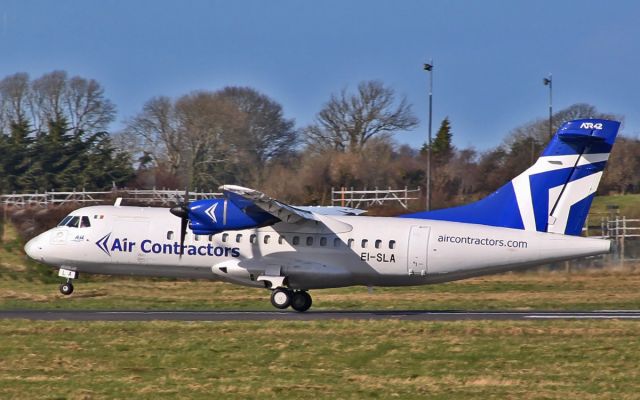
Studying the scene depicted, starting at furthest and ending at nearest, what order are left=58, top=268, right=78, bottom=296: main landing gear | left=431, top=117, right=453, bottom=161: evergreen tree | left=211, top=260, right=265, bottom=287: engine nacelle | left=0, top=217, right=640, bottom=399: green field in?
left=431, top=117, right=453, bottom=161: evergreen tree → left=58, top=268, right=78, bottom=296: main landing gear → left=211, top=260, right=265, bottom=287: engine nacelle → left=0, top=217, right=640, bottom=399: green field

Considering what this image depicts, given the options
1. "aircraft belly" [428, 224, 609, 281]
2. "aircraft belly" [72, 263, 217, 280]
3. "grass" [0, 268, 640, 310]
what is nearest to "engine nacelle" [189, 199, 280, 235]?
"aircraft belly" [72, 263, 217, 280]

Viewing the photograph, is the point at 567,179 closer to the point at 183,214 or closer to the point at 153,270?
the point at 183,214

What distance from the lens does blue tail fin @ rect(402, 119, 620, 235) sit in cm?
2661

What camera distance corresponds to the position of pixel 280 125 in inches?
3693

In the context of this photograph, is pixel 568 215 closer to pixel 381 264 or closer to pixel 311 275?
pixel 381 264

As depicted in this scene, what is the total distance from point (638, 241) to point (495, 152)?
116 ft

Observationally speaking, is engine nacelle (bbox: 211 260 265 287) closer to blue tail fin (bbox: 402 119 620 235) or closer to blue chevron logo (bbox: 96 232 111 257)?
blue chevron logo (bbox: 96 232 111 257)

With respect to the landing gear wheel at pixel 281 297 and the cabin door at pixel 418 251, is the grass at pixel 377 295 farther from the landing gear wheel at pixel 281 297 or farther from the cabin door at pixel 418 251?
the cabin door at pixel 418 251

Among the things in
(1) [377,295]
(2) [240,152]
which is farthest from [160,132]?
(1) [377,295]

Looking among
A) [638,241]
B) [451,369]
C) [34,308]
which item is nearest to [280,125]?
[638,241]

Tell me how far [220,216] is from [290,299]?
322cm

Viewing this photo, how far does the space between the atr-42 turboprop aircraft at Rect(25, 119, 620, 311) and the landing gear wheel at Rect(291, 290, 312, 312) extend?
0.10ft

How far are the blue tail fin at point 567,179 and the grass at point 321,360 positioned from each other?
12.1ft

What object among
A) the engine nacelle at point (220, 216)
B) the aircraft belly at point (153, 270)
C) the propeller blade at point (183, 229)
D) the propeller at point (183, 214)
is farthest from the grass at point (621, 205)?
the propeller at point (183, 214)
